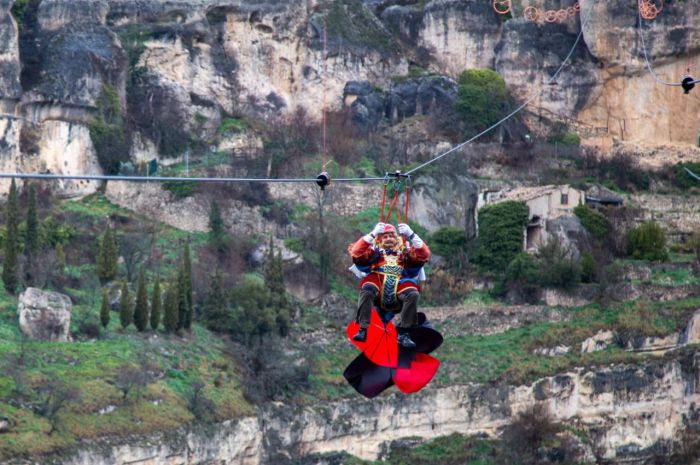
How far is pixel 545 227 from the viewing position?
68.9 m

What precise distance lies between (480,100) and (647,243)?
918 centimetres

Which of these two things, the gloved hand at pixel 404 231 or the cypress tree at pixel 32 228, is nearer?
the gloved hand at pixel 404 231

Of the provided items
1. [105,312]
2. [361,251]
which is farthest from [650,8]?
[361,251]

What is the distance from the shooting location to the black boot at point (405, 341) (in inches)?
1378

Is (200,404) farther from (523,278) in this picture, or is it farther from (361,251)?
(361,251)

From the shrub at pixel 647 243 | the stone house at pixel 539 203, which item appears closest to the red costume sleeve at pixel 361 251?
the stone house at pixel 539 203

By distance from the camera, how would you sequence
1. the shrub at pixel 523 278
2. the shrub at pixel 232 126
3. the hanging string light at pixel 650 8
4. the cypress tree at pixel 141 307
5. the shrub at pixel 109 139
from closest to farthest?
1. the cypress tree at pixel 141 307
2. the shrub at pixel 523 278
3. the shrub at pixel 109 139
4. the shrub at pixel 232 126
5. the hanging string light at pixel 650 8

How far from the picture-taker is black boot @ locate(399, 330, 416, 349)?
3500 centimetres

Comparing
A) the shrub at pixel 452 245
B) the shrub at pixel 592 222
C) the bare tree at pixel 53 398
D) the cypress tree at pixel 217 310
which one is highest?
the shrub at pixel 592 222

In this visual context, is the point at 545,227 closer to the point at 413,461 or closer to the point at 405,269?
the point at 413,461

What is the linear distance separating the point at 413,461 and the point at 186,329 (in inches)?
253

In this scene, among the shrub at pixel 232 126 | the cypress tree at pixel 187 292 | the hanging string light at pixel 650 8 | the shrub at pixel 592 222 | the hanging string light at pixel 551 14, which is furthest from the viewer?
the hanging string light at pixel 551 14

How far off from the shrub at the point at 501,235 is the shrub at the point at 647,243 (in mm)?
3145

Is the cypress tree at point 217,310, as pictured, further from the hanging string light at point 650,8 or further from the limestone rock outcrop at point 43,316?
the hanging string light at point 650,8
